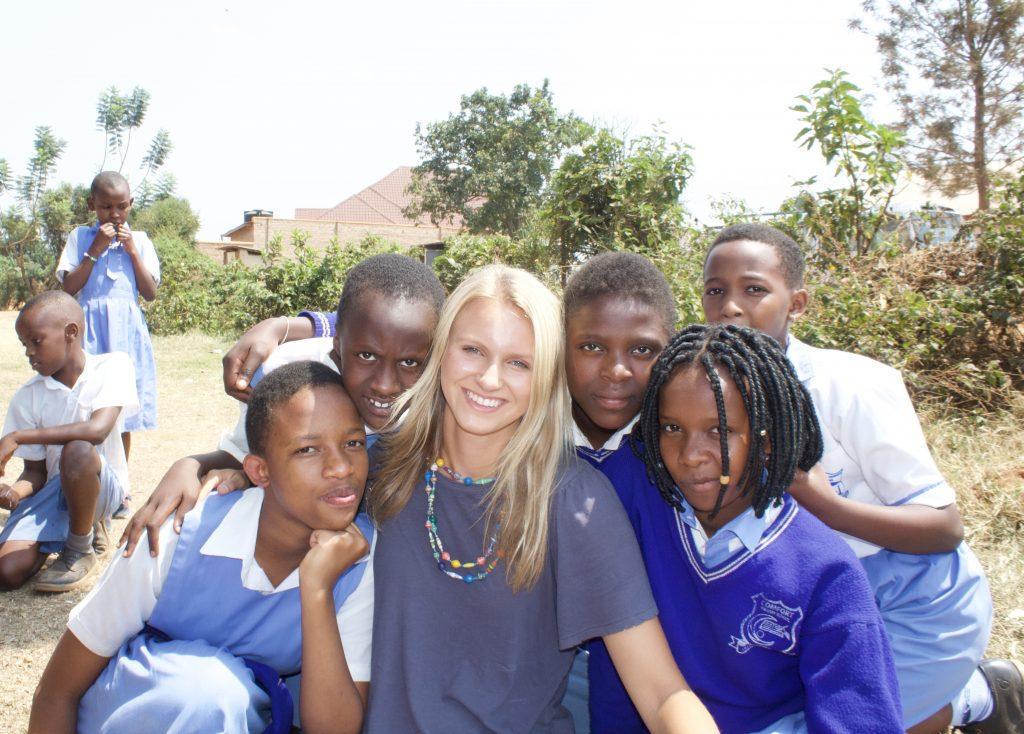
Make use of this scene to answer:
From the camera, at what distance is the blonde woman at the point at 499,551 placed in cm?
178

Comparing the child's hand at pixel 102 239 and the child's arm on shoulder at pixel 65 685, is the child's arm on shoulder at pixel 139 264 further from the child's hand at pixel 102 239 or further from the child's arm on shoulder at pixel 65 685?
the child's arm on shoulder at pixel 65 685

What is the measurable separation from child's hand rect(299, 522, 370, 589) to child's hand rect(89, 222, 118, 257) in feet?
11.4

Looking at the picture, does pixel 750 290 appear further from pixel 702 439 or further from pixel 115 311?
pixel 115 311

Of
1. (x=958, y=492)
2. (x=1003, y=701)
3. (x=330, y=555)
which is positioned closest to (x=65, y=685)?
(x=330, y=555)

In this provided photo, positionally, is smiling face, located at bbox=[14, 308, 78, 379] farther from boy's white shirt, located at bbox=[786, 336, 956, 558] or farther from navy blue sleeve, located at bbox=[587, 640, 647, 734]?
boy's white shirt, located at bbox=[786, 336, 956, 558]

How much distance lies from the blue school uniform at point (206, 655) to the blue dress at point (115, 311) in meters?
3.02

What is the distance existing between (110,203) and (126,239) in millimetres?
230

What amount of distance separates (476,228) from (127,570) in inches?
1237

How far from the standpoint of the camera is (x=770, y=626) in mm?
1734

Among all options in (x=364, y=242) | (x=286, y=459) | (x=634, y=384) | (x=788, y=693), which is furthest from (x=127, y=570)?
(x=364, y=242)

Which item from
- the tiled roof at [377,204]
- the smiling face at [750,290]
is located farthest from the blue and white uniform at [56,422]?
the tiled roof at [377,204]

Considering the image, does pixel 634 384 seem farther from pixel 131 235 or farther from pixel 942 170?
pixel 942 170

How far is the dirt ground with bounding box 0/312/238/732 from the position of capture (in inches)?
111

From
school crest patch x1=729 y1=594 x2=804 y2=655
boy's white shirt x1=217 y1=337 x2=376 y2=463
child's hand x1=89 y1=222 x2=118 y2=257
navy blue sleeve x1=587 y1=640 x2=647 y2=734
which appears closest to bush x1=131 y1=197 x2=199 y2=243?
child's hand x1=89 y1=222 x2=118 y2=257
